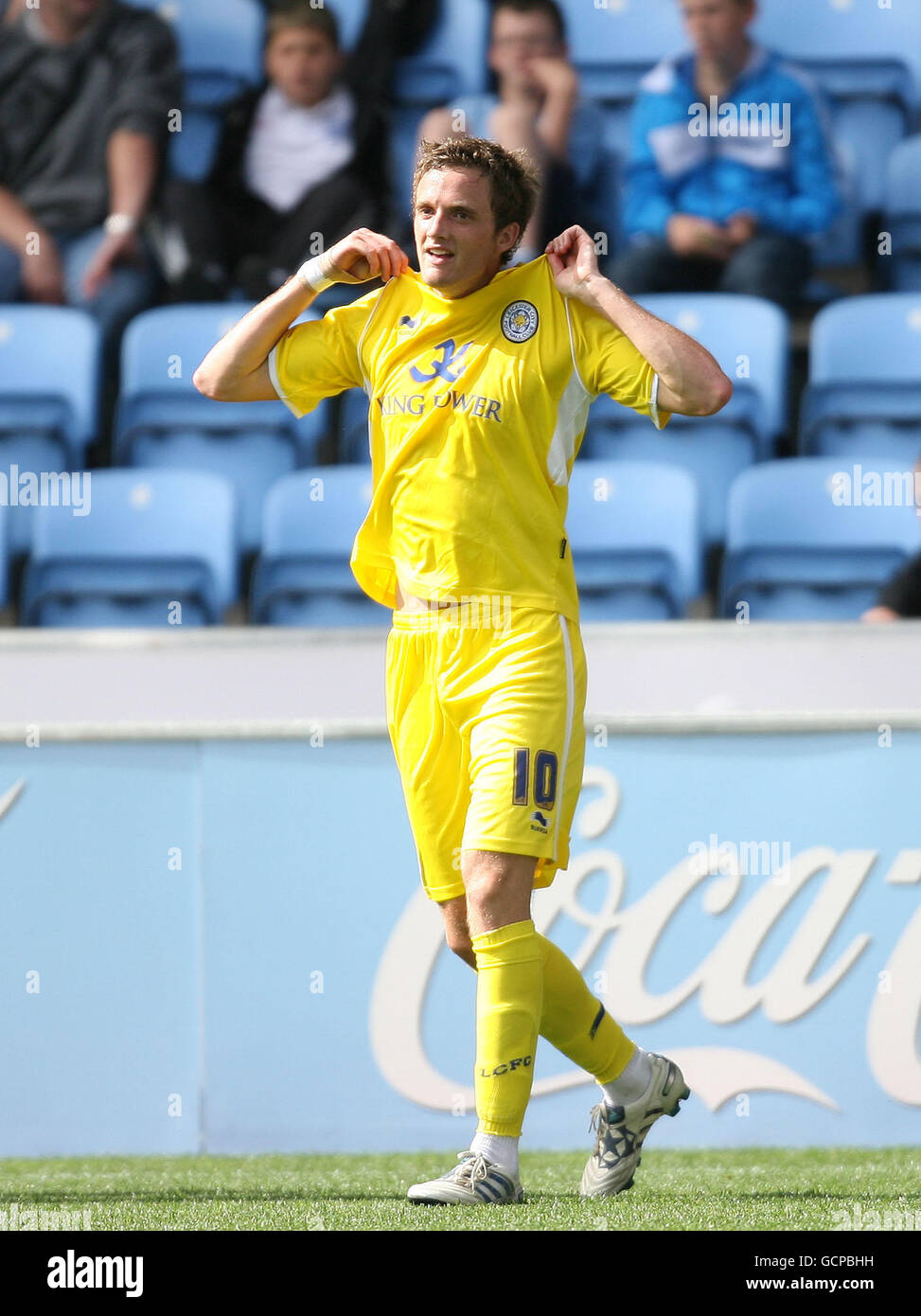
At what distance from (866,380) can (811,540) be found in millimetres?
858

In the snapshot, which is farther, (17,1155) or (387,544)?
(17,1155)

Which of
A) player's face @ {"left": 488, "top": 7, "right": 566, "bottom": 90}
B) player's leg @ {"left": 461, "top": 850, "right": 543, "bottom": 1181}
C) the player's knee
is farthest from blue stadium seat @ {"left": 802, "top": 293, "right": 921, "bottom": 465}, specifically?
player's leg @ {"left": 461, "top": 850, "right": 543, "bottom": 1181}

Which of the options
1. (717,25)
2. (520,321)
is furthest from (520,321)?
(717,25)

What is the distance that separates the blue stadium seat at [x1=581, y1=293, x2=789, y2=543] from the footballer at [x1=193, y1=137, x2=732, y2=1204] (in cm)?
331

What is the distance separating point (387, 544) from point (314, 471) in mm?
2976

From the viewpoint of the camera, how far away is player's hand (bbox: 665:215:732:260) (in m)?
7.43

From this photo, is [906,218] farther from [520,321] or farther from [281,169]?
[520,321]

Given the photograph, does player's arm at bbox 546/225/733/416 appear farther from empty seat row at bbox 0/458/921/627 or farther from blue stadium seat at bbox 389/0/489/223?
blue stadium seat at bbox 389/0/489/223

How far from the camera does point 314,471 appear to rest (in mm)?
6695

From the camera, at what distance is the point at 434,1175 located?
456 centimetres

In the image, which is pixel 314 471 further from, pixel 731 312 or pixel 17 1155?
pixel 17 1155
